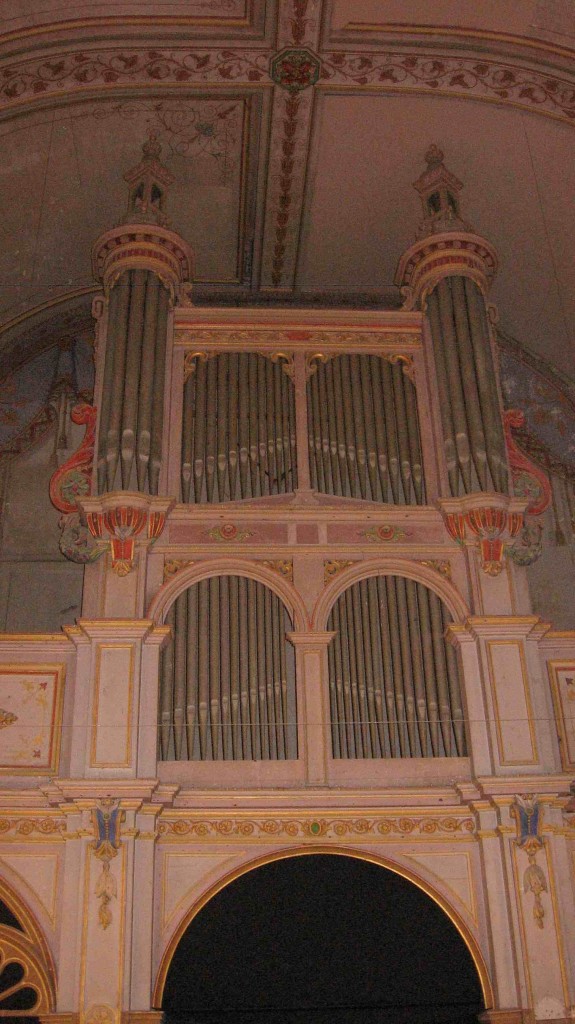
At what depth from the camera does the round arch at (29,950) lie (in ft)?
24.0

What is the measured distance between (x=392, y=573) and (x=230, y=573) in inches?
48.2

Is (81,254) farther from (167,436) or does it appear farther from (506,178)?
(506,178)

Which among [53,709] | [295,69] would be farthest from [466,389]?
[53,709]

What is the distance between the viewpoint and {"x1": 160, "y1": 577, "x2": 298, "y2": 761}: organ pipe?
8016 millimetres

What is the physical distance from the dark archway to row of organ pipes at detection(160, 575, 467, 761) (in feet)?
2.86

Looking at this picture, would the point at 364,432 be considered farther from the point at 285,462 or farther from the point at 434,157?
the point at 434,157

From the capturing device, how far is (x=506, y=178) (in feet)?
36.8

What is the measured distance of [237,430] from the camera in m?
9.46

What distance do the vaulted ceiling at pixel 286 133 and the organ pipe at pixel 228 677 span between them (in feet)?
15.4

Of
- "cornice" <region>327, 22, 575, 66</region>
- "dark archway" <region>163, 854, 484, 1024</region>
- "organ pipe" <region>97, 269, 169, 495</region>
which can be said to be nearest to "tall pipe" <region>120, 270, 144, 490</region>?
"organ pipe" <region>97, 269, 169, 495</region>

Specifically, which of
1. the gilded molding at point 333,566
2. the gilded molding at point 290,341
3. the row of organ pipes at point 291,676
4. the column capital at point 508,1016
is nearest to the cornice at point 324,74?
the gilded molding at point 290,341

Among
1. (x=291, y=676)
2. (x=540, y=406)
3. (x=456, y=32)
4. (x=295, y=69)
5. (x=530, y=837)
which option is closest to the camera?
(x=530, y=837)

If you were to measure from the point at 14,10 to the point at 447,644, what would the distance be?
21.0 feet

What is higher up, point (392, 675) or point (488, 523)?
point (488, 523)
